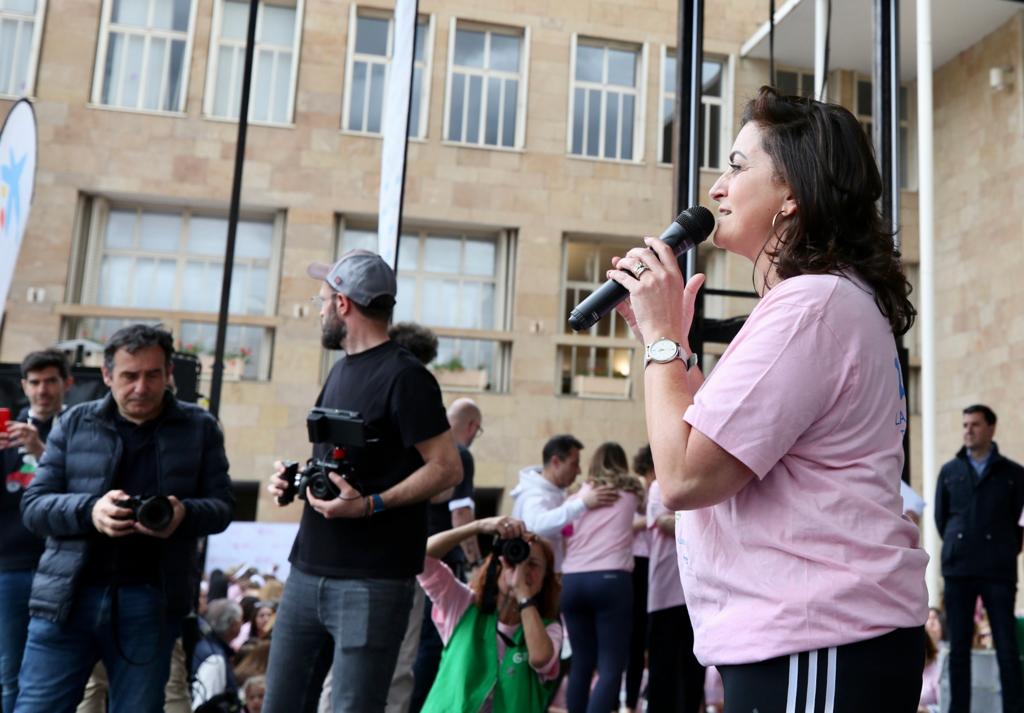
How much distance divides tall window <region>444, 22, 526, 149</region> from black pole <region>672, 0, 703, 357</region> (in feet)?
35.8

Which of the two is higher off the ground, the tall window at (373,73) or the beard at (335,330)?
the tall window at (373,73)

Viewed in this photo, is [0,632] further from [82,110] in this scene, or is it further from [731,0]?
[731,0]

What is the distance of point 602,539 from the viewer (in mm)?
5367

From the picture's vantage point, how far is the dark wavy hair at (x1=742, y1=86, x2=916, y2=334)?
1421mm

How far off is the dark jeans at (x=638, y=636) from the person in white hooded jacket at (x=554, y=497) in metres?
0.80

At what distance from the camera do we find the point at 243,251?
47.9 ft

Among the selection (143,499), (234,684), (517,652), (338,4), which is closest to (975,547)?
(517,652)

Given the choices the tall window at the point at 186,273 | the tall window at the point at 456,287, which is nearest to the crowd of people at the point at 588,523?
the tall window at the point at 186,273

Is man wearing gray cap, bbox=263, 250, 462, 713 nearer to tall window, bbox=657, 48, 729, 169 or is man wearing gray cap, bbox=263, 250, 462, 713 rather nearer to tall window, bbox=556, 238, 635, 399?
tall window, bbox=556, 238, 635, 399

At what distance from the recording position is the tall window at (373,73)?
48.9 feet

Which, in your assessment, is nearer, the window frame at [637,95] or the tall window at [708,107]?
the tall window at [708,107]

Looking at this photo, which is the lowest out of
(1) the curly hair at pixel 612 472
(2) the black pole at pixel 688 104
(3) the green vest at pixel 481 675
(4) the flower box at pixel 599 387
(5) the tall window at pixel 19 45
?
(3) the green vest at pixel 481 675

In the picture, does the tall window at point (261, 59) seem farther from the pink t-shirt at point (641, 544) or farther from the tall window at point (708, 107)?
the pink t-shirt at point (641, 544)

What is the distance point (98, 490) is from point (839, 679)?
2.51 m
